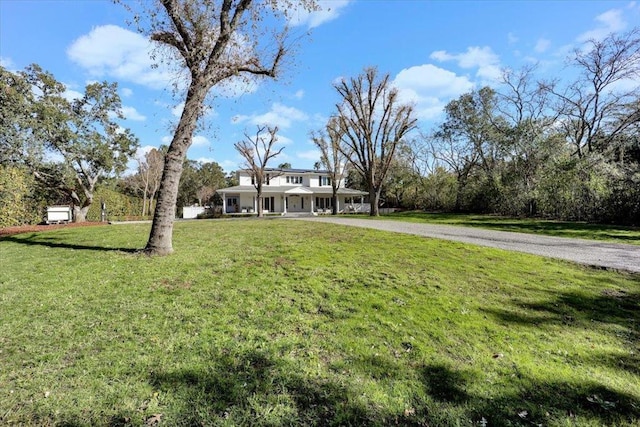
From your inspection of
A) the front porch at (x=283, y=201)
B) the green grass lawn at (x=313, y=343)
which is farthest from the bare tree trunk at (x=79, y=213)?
the green grass lawn at (x=313, y=343)

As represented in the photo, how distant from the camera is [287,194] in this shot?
35.0 metres

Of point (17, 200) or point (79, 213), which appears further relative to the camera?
point (79, 213)

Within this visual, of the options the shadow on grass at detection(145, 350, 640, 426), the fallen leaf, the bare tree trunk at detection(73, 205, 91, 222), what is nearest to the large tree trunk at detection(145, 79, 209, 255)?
the shadow on grass at detection(145, 350, 640, 426)

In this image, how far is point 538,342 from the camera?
163 inches

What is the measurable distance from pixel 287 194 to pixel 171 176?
2765 centimetres

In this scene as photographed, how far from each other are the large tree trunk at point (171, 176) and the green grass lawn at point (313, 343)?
0.63m

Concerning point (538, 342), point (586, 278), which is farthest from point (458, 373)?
point (586, 278)

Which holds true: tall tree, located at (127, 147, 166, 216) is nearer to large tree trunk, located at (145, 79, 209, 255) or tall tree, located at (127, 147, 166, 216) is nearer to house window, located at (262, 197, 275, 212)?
house window, located at (262, 197, 275, 212)

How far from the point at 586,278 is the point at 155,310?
8.23 meters

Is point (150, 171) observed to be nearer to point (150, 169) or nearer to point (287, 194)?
point (150, 169)

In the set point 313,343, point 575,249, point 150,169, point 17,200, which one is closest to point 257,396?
point 313,343

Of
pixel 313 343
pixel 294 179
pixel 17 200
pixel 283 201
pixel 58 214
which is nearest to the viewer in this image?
pixel 313 343

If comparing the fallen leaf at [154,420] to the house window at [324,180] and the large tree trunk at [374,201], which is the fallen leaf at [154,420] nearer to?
the large tree trunk at [374,201]

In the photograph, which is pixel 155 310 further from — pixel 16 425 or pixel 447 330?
pixel 447 330
